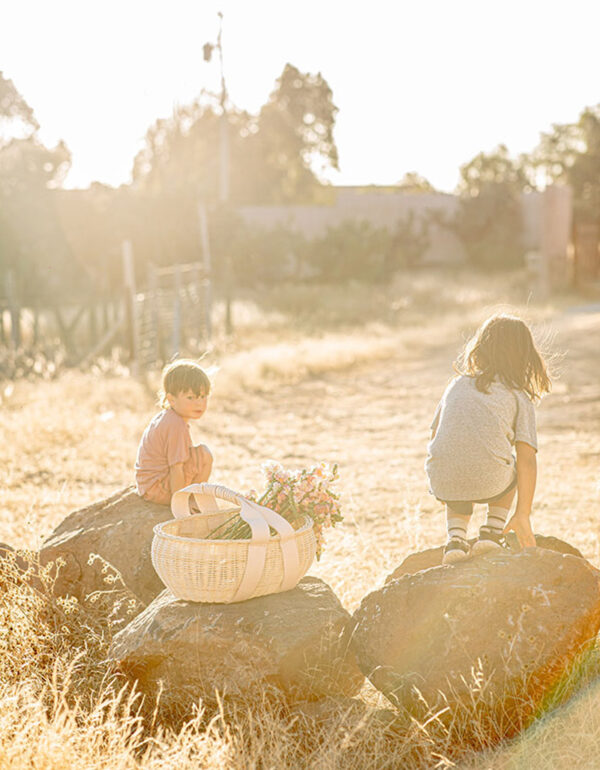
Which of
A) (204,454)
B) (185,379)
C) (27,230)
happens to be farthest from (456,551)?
(27,230)

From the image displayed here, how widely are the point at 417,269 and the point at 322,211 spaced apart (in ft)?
11.5

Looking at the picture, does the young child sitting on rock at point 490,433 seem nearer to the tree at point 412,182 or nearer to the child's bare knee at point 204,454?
the child's bare knee at point 204,454

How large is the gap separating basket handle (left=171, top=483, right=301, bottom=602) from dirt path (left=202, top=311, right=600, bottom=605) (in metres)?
0.92

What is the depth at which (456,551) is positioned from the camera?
3.87 metres

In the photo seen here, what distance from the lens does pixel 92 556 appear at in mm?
4168

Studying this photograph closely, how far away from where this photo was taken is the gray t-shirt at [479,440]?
3.97 metres

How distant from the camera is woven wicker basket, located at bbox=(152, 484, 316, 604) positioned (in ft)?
11.7

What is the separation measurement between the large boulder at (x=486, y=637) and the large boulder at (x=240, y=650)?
139 mm

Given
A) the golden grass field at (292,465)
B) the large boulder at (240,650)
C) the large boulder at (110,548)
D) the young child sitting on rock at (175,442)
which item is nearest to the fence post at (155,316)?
the golden grass field at (292,465)

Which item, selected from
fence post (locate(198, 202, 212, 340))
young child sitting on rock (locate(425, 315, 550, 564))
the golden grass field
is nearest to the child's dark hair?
the golden grass field

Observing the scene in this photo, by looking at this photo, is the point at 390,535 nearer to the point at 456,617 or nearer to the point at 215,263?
the point at 456,617

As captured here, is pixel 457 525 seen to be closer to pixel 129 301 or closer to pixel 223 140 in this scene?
pixel 129 301

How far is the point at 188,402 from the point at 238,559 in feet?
3.45

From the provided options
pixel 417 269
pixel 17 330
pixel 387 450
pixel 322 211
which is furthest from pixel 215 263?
pixel 387 450
